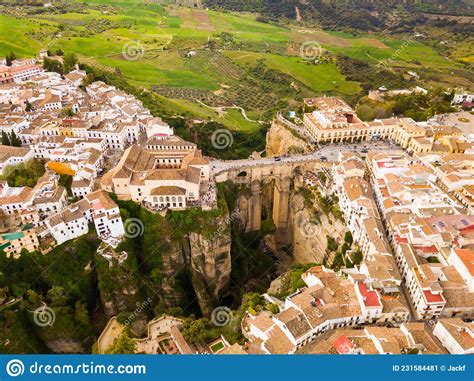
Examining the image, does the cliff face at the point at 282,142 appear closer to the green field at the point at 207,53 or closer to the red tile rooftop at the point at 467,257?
the green field at the point at 207,53

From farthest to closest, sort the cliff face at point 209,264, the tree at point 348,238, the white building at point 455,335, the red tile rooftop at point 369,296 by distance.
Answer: the cliff face at point 209,264
the tree at point 348,238
the red tile rooftop at point 369,296
the white building at point 455,335

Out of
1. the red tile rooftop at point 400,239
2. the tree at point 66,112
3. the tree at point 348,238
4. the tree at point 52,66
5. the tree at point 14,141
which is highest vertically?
the tree at point 52,66

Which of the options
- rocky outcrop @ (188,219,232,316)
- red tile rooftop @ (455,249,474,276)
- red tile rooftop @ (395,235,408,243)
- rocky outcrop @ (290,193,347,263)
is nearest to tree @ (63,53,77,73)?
rocky outcrop @ (188,219,232,316)

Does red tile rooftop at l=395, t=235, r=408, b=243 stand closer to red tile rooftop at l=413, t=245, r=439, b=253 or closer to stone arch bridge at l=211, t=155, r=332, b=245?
red tile rooftop at l=413, t=245, r=439, b=253

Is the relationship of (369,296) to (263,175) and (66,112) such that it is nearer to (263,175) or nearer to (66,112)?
(263,175)

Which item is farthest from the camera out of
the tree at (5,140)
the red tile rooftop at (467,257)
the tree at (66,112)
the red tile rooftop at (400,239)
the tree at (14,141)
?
the tree at (66,112)

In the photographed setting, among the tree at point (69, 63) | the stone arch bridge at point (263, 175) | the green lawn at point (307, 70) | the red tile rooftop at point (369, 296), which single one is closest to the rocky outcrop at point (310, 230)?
the stone arch bridge at point (263, 175)
